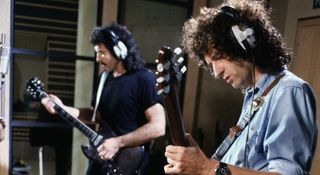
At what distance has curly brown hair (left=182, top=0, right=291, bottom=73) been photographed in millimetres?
858

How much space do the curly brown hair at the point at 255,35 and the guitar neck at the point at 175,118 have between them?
25 cm

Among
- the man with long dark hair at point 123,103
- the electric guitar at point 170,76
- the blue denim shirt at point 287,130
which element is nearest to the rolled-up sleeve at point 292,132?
the blue denim shirt at point 287,130

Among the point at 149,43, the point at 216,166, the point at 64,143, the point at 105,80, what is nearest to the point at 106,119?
the point at 105,80

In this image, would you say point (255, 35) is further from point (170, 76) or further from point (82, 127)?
point (82, 127)

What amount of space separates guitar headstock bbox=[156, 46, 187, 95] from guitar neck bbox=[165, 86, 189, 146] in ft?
0.07

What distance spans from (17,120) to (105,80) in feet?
2.65

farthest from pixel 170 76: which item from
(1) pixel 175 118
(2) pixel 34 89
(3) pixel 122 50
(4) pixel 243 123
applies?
(2) pixel 34 89

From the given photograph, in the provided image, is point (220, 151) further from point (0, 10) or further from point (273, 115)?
point (0, 10)

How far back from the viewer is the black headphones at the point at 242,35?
834mm

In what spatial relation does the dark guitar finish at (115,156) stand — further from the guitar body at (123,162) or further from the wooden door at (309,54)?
the wooden door at (309,54)

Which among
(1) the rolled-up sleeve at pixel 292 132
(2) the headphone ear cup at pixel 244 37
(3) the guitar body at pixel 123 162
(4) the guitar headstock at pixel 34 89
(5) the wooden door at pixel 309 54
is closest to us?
(1) the rolled-up sleeve at pixel 292 132

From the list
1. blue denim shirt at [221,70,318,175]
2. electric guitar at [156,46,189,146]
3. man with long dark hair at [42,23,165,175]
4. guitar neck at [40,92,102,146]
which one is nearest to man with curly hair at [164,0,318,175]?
blue denim shirt at [221,70,318,175]

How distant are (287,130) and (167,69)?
0.35 m

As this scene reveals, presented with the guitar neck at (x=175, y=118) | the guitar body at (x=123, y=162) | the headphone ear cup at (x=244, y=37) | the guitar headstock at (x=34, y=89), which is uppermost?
the headphone ear cup at (x=244, y=37)
